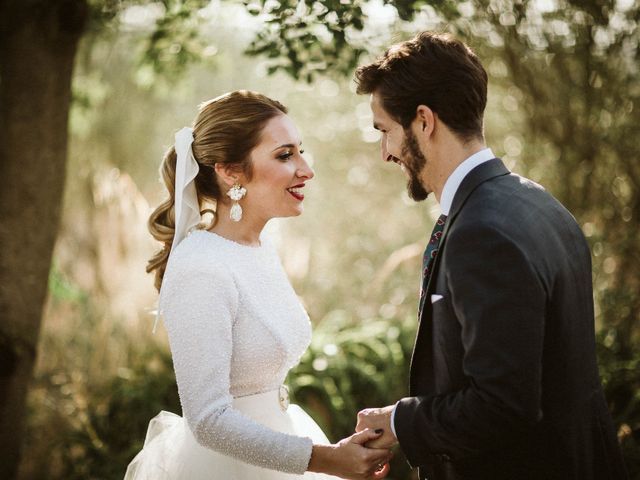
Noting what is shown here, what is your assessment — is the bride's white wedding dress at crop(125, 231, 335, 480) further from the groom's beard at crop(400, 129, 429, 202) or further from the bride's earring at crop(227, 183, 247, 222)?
the groom's beard at crop(400, 129, 429, 202)

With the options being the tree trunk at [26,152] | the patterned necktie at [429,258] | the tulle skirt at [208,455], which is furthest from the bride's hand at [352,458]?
the tree trunk at [26,152]

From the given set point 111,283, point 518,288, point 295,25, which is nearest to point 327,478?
point 518,288

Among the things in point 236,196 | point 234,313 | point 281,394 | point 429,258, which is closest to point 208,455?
point 281,394

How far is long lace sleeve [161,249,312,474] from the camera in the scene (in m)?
2.17

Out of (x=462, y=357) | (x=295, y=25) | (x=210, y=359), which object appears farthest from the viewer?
(x=295, y=25)

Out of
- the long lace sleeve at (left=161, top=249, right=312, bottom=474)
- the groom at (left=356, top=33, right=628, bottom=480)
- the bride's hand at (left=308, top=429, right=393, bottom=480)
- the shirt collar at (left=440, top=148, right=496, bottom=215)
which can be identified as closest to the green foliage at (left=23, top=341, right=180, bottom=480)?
the long lace sleeve at (left=161, top=249, right=312, bottom=474)

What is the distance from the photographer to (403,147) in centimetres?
219

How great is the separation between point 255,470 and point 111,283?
351cm

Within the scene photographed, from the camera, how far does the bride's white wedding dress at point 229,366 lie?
2.18 meters

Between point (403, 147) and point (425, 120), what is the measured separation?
0.13 m

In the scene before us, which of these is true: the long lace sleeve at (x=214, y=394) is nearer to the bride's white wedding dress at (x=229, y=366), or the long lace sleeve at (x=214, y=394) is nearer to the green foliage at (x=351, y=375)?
the bride's white wedding dress at (x=229, y=366)

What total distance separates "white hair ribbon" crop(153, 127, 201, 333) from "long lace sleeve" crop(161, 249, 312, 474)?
0.40 m

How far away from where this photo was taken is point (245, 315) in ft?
7.86

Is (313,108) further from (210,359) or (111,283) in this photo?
(210,359)
